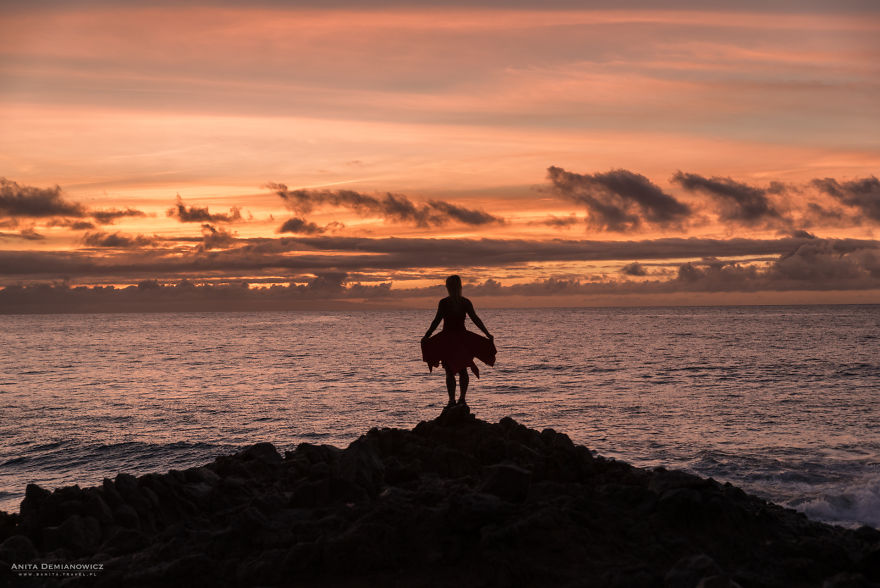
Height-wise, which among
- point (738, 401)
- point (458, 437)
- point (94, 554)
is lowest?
point (738, 401)

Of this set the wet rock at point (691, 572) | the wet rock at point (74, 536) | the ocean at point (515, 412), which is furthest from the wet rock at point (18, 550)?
the ocean at point (515, 412)

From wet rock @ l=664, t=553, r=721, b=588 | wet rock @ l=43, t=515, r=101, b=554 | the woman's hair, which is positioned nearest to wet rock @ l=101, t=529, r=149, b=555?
wet rock @ l=43, t=515, r=101, b=554

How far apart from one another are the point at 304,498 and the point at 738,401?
31401mm

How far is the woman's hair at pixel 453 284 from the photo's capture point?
1402 cm

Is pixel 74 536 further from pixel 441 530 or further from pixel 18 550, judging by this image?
pixel 441 530

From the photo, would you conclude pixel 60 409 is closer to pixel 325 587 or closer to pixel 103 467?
pixel 103 467

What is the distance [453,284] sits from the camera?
1402 cm

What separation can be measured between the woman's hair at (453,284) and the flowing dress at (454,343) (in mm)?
252

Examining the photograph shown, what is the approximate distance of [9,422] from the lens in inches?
1361

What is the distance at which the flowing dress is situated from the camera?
14344 millimetres

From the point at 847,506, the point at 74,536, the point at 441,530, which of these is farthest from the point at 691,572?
the point at 847,506

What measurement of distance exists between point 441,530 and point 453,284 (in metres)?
5.41

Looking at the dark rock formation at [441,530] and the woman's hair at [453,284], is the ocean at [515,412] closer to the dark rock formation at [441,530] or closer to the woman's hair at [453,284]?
the dark rock formation at [441,530]

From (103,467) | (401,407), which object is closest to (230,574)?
(103,467)
